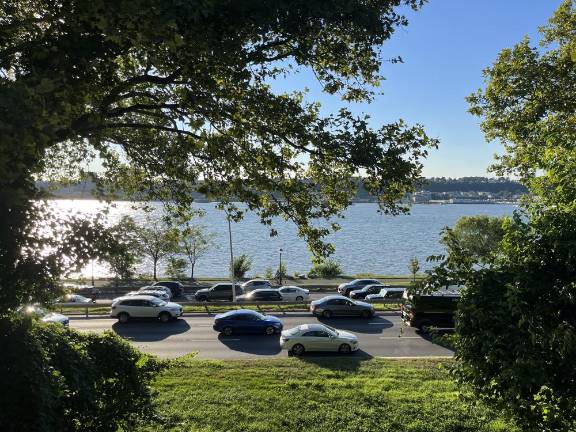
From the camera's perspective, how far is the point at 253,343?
1886 centimetres

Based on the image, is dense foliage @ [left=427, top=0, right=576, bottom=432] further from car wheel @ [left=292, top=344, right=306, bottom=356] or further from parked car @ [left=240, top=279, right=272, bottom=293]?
parked car @ [left=240, top=279, right=272, bottom=293]

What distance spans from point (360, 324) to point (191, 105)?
1813cm

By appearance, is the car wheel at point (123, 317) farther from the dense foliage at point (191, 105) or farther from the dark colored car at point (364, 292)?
the dark colored car at point (364, 292)

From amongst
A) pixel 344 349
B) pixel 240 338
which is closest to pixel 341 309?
pixel 240 338

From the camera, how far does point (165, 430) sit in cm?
805

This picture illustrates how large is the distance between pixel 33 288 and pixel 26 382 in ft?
3.44

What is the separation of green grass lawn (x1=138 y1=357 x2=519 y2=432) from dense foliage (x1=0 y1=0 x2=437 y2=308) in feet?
10.6

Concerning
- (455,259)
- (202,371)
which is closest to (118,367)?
(455,259)

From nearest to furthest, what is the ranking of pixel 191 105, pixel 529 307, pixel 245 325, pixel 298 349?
pixel 529 307 → pixel 191 105 → pixel 298 349 → pixel 245 325

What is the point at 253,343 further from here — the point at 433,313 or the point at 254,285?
the point at 254,285

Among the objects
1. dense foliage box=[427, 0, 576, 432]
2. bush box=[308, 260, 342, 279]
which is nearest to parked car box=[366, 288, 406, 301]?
bush box=[308, 260, 342, 279]

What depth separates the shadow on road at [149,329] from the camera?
20.4 metres

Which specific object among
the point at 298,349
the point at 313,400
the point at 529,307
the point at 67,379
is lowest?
the point at 298,349

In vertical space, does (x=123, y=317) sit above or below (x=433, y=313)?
below
